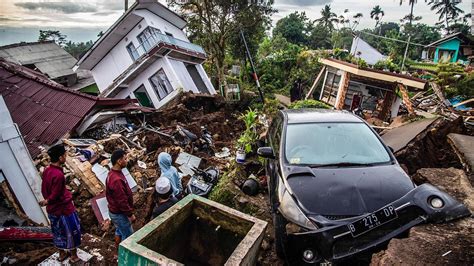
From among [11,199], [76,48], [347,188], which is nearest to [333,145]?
[347,188]

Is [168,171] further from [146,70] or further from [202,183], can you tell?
[146,70]

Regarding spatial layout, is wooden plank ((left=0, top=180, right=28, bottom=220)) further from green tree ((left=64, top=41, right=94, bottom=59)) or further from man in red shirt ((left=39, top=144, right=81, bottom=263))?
green tree ((left=64, top=41, right=94, bottom=59))

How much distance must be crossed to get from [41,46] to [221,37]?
17.7 m

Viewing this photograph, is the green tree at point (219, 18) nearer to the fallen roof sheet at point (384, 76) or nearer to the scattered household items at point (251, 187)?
the fallen roof sheet at point (384, 76)

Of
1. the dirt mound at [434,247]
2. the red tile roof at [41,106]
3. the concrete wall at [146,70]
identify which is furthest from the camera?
the concrete wall at [146,70]

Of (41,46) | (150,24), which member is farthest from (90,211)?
(41,46)

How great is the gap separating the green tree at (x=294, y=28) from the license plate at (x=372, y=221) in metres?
43.2

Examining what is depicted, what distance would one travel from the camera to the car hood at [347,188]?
2.97 meters

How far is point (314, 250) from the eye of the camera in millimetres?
2844

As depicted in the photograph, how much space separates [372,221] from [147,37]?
58.3 feet

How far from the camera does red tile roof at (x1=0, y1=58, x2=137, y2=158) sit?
8.16 metres

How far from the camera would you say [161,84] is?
16.8 m

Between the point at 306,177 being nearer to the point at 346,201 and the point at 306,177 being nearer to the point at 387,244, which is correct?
the point at 346,201

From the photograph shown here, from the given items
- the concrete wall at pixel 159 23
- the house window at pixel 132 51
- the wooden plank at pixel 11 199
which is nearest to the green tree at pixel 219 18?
the concrete wall at pixel 159 23
